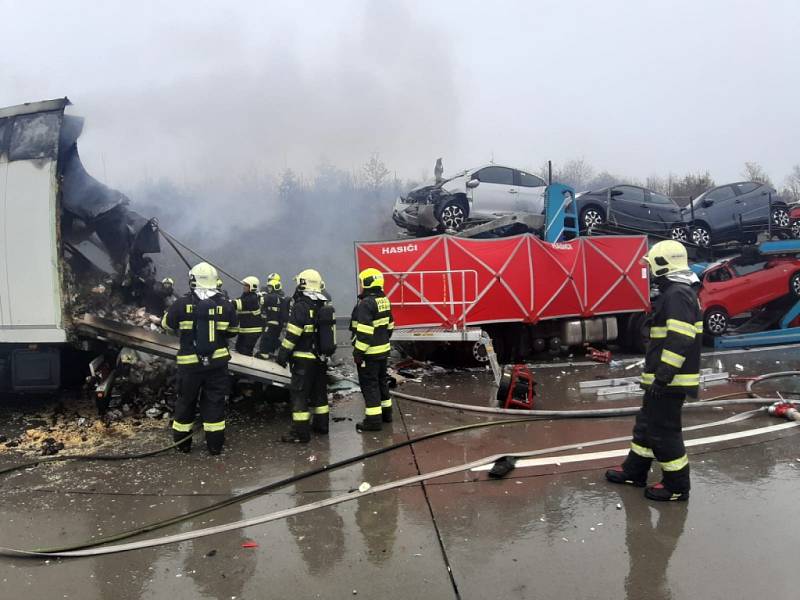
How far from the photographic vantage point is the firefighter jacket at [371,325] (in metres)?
5.30

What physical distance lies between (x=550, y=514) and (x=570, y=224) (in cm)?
831

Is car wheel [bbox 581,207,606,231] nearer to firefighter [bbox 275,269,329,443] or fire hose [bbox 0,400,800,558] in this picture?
fire hose [bbox 0,400,800,558]

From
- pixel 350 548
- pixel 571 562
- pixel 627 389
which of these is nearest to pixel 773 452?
pixel 627 389

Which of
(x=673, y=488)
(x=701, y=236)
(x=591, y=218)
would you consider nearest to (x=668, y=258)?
(x=673, y=488)

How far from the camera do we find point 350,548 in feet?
10.5

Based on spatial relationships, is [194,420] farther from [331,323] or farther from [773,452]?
[773,452]

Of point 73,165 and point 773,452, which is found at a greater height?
point 73,165

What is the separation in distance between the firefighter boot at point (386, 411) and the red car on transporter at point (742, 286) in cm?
743

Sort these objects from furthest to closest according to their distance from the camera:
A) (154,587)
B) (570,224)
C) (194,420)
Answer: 1. (570,224)
2. (194,420)
3. (154,587)

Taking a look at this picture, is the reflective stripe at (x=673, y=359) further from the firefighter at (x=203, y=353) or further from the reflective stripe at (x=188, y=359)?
the reflective stripe at (x=188, y=359)

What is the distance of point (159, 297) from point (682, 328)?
6.80 metres

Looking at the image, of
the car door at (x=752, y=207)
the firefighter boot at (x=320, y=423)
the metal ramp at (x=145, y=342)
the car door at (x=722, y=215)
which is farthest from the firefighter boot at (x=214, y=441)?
the car door at (x=752, y=207)

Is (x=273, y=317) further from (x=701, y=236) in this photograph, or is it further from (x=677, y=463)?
(x=701, y=236)

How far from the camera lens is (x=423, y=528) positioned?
341cm
